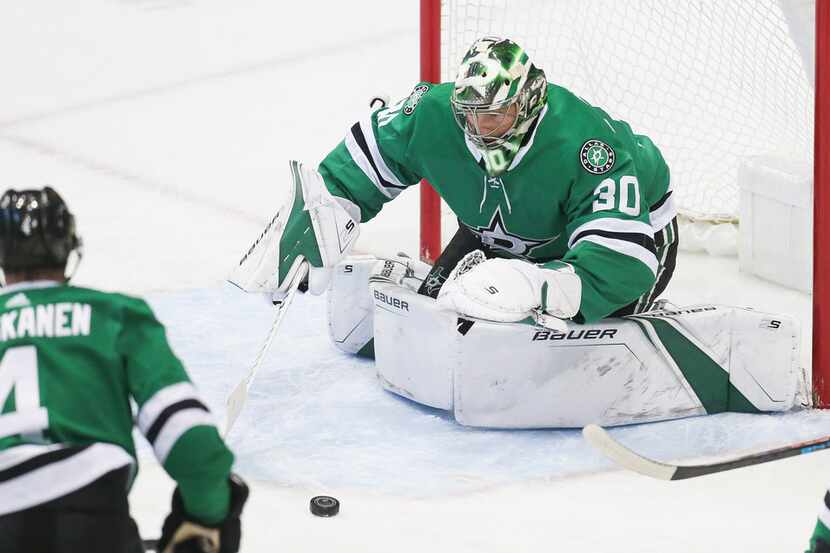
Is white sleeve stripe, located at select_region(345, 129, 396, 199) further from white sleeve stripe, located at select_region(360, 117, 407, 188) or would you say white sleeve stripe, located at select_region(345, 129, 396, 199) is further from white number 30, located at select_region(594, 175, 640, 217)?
white number 30, located at select_region(594, 175, 640, 217)

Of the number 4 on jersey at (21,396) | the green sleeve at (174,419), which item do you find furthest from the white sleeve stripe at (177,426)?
the number 4 on jersey at (21,396)

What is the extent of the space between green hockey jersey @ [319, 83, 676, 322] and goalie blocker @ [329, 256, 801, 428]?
124 mm

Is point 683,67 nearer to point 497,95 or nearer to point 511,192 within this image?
point 511,192

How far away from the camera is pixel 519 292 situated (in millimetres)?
2883

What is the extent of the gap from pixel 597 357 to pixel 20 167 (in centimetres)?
275

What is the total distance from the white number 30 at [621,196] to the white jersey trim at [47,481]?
1.57 metres

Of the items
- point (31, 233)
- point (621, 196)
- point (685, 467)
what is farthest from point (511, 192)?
point (31, 233)

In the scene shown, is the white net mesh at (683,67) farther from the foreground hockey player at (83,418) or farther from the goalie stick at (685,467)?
the foreground hockey player at (83,418)

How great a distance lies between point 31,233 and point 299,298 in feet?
7.79

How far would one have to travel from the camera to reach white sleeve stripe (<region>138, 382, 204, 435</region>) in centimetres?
168

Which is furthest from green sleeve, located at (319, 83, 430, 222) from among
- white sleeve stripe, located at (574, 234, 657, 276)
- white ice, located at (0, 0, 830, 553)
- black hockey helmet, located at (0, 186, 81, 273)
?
black hockey helmet, located at (0, 186, 81, 273)

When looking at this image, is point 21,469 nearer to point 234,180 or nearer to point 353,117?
point 234,180

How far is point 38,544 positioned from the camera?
1661 millimetres

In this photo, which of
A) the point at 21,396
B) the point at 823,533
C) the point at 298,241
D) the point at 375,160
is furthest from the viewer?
the point at 375,160
